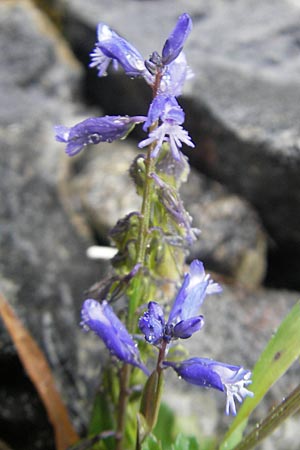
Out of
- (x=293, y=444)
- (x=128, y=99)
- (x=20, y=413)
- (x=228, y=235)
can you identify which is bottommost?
(x=293, y=444)

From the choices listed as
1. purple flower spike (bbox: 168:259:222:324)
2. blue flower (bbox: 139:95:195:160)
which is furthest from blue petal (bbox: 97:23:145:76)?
purple flower spike (bbox: 168:259:222:324)

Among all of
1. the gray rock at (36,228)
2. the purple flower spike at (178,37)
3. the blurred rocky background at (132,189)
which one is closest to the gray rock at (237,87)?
the blurred rocky background at (132,189)

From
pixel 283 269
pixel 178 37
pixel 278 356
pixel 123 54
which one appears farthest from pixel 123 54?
pixel 283 269

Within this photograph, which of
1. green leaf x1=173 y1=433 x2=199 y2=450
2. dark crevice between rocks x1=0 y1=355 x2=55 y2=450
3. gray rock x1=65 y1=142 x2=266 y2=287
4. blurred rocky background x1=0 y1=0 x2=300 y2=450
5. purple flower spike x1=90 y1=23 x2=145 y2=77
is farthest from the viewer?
gray rock x1=65 y1=142 x2=266 y2=287

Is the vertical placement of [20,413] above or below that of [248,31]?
below

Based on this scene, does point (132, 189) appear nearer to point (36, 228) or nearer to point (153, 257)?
point (36, 228)

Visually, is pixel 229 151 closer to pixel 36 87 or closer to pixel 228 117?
pixel 228 117

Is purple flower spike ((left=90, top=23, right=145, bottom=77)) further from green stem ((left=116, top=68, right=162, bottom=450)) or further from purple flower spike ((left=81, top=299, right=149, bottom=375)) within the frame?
purple flower spike ((left=81, top=299, right=149, bottom=375))

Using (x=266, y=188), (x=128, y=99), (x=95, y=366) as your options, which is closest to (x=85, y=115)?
(x=128, y=99)
